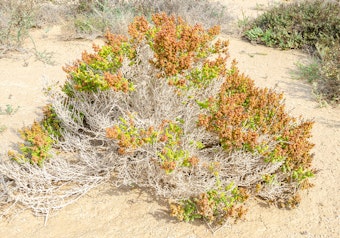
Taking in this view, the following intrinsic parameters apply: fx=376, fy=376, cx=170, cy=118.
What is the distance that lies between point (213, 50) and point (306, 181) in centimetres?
155

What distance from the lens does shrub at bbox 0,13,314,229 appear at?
314 cm

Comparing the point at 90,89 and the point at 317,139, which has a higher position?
the point at 90,89

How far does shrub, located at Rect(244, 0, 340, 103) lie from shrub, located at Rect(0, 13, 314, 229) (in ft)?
9.49

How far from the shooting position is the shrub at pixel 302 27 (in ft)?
20.4

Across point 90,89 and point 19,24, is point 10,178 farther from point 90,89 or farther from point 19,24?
point 19,24

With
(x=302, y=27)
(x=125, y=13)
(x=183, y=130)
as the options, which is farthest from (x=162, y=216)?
(x=125, y=13)

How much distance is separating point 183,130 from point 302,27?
394 centimetres

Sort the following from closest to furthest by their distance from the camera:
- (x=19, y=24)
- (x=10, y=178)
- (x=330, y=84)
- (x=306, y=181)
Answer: (x=306, y=181) < (x=10, y=178) < (x=330, y=84) < (x=19, y=24)

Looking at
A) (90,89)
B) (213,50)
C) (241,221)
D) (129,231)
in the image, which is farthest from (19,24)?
(241,221)

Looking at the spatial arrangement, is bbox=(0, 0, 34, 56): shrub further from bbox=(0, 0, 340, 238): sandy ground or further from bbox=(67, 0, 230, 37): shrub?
bbox=(0, 0, 340, 238): sandy ground

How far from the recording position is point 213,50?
3.83 metres

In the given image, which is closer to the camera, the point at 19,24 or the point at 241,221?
the point at 241,221

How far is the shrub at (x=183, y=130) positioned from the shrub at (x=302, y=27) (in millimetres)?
2891

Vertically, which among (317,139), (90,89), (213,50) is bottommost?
(317,139)
